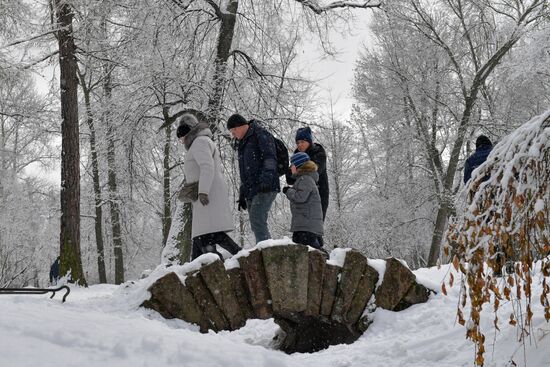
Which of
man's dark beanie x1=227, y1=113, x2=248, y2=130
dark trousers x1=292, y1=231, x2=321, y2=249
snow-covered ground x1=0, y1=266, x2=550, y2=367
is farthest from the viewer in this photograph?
dark trousers x1=292, y1=231, x2=321, y2=249

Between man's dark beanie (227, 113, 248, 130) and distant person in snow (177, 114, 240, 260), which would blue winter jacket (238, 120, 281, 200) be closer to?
man's dark beanie (227, 113, 248, 130)

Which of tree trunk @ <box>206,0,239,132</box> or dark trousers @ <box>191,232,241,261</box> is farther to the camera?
tree trunk @ <box>206,0,239,132</box>

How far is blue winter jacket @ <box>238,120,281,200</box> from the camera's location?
505 centimetres

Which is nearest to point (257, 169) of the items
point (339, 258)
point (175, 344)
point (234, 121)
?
point (234, 121)

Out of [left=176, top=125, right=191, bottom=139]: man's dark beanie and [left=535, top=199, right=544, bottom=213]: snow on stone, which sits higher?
[left=176, top=125, right=191, bottom=139]: man's dark beanie

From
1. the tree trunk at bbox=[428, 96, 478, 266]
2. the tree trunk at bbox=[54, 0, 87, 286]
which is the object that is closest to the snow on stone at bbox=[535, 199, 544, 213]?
the tree trunk at bbox=[54, 0, 87, 286]

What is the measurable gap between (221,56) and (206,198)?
4064mm

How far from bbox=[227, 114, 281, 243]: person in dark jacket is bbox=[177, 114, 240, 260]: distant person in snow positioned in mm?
256

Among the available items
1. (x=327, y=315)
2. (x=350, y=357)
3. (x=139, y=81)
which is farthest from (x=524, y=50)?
(x=350, y=357)

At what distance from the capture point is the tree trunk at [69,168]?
8.06m

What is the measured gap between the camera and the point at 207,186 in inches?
191

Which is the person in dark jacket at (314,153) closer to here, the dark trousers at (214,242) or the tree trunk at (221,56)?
the dark trousers at (214,242)

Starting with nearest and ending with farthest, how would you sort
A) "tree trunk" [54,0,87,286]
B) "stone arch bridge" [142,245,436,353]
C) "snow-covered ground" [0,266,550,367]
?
"snow-covered ground" [0,266,550,367]
"stone arch bridge" [142,245,436,353]
"tree trunk" [54,0,87,286]

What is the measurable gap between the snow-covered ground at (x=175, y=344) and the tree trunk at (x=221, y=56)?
13.9 ft
